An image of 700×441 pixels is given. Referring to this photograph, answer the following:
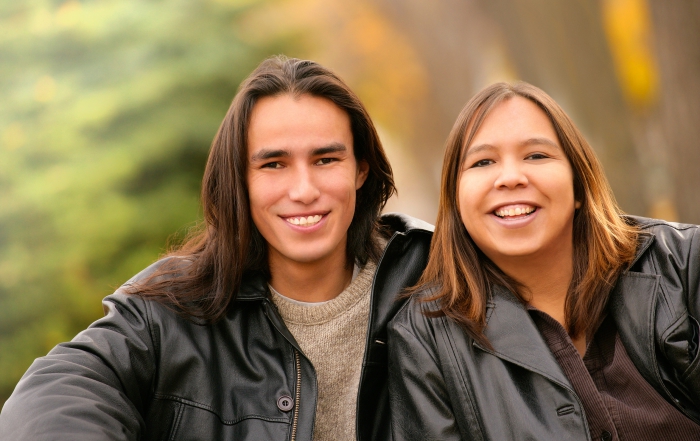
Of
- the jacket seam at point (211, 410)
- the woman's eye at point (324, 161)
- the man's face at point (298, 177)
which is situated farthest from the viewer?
the woman's eye at point (324, 161)

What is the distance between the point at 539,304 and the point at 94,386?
5.64 feet

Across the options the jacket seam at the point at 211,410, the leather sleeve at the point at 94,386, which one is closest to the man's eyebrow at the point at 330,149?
the leather sleeve at the point at 94,386

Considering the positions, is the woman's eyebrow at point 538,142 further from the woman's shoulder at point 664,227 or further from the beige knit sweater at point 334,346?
the beige knit sweater at point 334,346

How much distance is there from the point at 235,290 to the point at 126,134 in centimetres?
379

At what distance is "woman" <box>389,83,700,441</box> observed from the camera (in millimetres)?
2592

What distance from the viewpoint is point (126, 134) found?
20.9 ft

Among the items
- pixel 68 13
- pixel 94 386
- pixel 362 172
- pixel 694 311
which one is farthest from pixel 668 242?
pixel 68 13

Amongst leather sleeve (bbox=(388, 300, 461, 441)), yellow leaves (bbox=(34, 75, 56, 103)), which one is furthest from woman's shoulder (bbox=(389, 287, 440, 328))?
yellow leaves (bbox=(34, 75, 56, 103))

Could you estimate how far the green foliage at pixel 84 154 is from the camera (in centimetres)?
601

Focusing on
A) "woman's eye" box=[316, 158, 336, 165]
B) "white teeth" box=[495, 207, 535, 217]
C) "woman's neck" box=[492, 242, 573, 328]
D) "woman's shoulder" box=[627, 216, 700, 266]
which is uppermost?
"woman's eye" box=[316, 158, 336, 165]

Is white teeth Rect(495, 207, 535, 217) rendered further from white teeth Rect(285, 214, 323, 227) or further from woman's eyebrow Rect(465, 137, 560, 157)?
white teeth Rect(285, 214, 323, 227)

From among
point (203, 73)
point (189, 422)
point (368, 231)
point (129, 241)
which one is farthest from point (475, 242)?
point (203, 73)

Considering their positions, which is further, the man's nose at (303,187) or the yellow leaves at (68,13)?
the yellow leaves at (68,13)

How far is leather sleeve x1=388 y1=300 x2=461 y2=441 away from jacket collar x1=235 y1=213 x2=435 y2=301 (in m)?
0.52
